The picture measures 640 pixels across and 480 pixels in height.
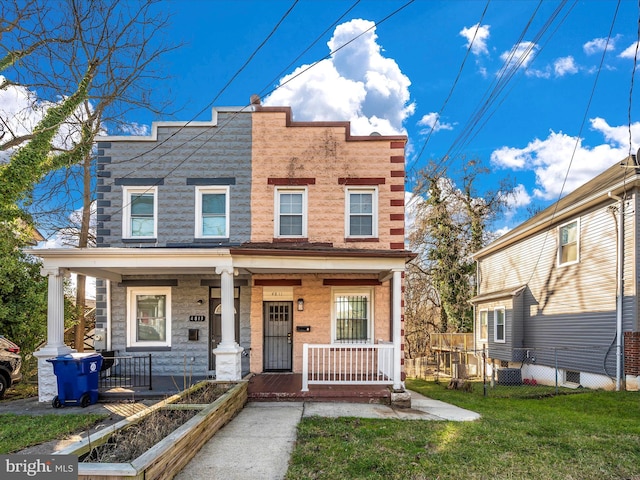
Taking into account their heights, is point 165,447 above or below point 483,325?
above

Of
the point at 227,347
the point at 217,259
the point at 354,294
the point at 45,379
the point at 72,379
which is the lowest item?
the point at 45,379

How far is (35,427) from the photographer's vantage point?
23.1 feet

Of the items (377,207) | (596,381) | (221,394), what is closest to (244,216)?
(377,207)

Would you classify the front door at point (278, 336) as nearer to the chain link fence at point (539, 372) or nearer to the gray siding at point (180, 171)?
the gray siding at point (180, 171)

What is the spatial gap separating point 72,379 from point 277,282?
517cm

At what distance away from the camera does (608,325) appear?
12.4 m

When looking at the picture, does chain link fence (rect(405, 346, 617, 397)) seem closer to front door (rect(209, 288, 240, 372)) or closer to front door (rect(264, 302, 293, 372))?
front door (rect(264, 302, 293, 372))

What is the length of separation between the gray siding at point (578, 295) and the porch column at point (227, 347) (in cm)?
920

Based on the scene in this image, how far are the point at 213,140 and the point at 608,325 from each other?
12548 millimetres

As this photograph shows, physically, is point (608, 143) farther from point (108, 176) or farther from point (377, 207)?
point (108, 176)

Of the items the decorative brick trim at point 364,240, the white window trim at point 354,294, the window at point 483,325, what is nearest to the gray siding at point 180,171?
the decorative brick trim at point 364,240

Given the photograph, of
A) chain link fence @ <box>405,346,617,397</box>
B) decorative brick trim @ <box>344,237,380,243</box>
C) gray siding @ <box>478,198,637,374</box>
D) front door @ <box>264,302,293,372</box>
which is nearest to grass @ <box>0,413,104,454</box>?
front door @ <box>264,302,293,372</box>

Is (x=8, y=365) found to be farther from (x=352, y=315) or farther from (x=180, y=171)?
(x=352, y=315)

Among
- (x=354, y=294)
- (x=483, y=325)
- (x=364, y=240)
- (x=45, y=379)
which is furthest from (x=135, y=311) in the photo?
(x=483, y=325)
